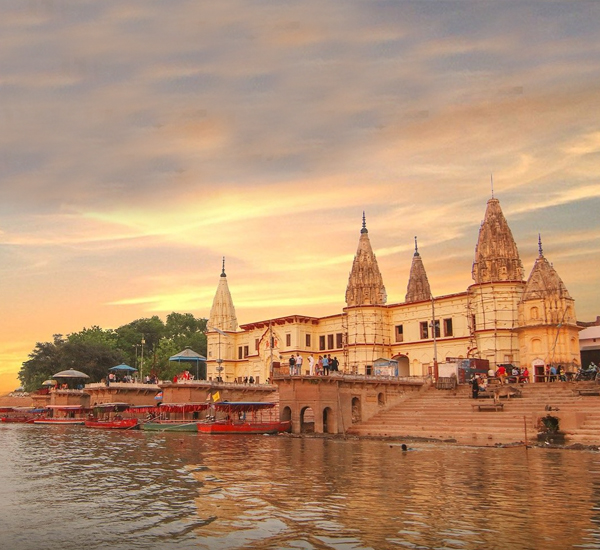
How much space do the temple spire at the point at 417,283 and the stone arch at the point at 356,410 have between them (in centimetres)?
3050

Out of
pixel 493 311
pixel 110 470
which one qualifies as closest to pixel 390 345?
pixel 493 311

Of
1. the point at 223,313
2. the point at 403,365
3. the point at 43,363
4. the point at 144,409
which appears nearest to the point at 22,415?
the point at 43,363

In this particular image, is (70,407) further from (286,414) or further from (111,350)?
(286,414)

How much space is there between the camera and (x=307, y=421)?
1941 inches

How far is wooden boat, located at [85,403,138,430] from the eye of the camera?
53.3 metres

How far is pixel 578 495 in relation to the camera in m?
16.7

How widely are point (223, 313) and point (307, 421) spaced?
34.7 metres

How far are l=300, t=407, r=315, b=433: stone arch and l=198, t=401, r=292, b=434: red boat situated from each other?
3.16 ft

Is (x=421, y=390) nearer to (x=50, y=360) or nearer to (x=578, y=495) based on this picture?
(x=578, y=495)

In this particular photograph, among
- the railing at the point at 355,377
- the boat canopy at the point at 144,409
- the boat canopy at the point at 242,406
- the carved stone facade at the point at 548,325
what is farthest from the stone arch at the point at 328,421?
the carved stone facade at the point at 548,325

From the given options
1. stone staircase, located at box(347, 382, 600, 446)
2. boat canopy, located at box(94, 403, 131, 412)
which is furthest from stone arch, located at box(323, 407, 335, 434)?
boat canopy, located at box(94, 403, 131, 412)

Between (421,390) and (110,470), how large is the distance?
98.7ft

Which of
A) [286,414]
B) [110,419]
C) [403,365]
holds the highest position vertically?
[403,365]

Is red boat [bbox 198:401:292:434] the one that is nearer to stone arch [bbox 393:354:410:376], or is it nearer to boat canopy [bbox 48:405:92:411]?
stone arch [bbox 393:354:410:376]
